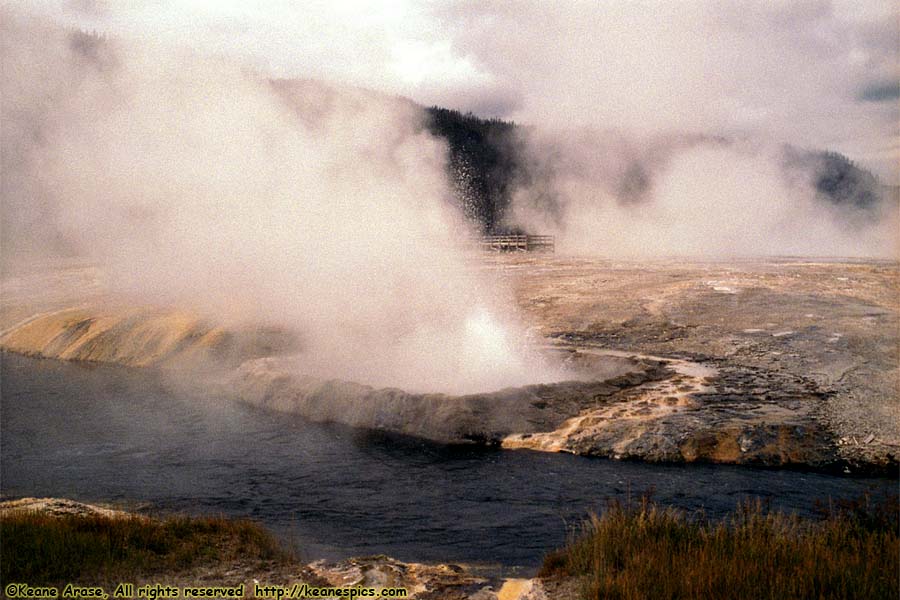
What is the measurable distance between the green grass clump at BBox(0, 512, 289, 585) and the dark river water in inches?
22.9

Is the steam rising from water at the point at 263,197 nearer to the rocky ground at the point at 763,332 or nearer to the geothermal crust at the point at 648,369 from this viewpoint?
the geothermal crust at the point at 648,369

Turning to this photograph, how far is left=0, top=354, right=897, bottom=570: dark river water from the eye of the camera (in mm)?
6301

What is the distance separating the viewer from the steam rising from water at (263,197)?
14.1 meters

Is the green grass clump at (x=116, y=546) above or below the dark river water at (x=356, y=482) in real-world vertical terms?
above

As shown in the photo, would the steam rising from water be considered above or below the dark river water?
above

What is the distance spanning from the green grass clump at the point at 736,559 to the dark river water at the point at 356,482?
0.91 meters

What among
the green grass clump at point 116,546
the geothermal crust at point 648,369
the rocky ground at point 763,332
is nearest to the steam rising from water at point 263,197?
the geothermal crust at point 648,369

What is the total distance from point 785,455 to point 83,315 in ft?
52.8

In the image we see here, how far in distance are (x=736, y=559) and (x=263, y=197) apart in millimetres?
14958

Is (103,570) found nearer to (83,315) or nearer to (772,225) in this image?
(83,315)

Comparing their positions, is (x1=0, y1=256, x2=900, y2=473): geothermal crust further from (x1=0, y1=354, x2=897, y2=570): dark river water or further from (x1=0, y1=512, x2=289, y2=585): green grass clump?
(x1=0, y1=512, x2=289, y2=585): green grass clump

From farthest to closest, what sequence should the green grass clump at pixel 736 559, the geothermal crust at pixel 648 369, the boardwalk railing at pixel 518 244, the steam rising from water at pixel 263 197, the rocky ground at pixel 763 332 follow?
the boardwalk railing at pixel 518 244 → the steam rising from water at pixel 263 197 → the rocky ground at pixel 763 332 → the geothermal crust at pixel 648 369 → the green grass clump at pixel 736 559

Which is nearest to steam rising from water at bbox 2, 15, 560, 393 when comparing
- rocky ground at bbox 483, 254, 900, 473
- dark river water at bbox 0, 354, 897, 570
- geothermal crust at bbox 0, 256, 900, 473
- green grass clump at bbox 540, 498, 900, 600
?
geothermal crust at bbox 0, 256, 900, 473

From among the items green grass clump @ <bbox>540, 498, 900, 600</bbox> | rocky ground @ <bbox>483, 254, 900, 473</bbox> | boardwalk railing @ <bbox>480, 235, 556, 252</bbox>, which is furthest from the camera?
boardwalk railing @ <bbox>480, 235, 556, 252</bbox>
